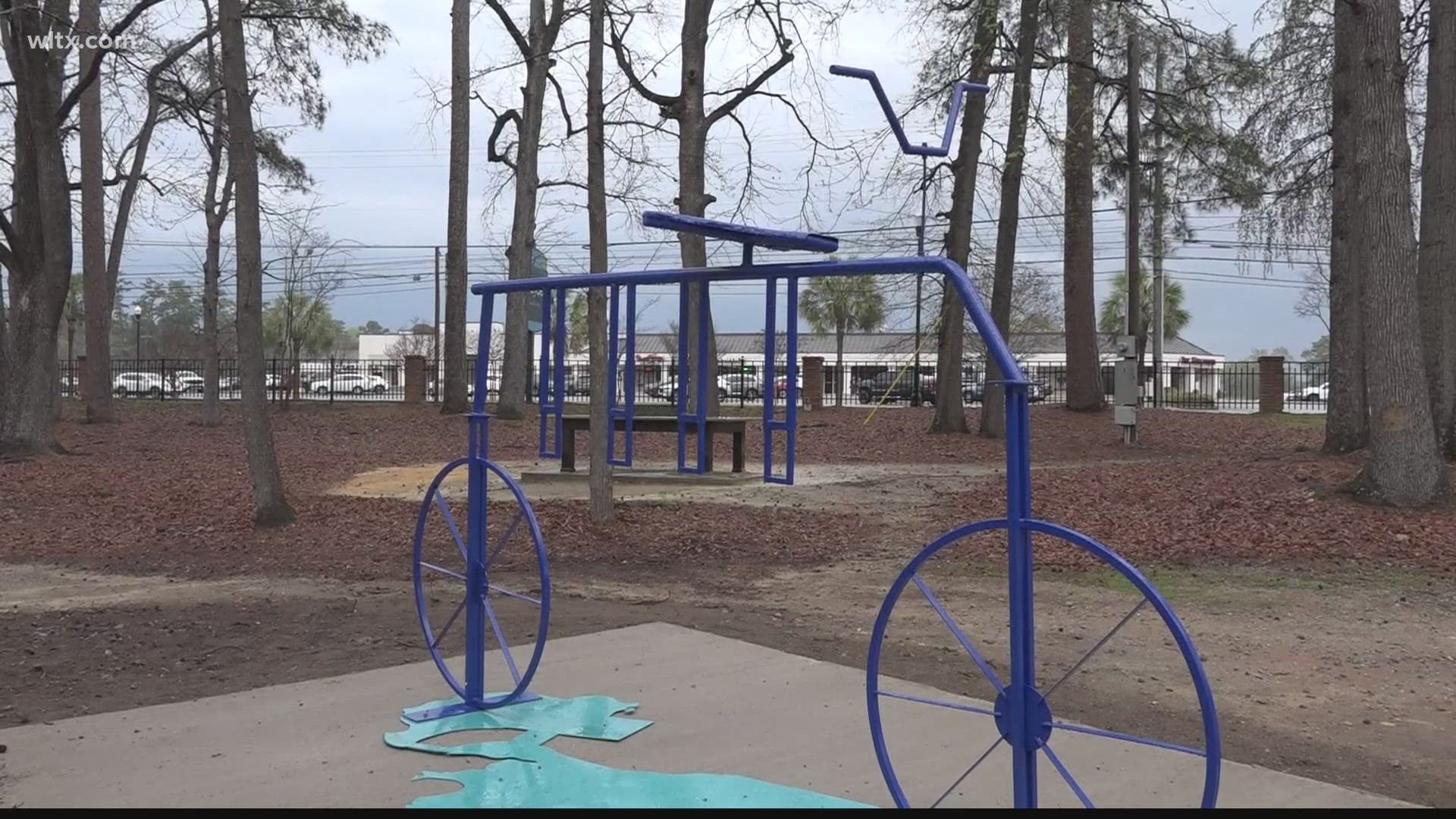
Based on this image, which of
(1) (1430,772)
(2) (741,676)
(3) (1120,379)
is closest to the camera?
(1) (1430,772)

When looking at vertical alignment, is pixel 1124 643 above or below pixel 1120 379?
below

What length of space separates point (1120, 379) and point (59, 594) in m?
16.1

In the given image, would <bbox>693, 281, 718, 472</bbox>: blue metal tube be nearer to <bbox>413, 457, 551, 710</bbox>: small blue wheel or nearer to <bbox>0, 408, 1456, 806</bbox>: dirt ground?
<bbox>413, 457, 551, 710</bbox>: small blue wheel

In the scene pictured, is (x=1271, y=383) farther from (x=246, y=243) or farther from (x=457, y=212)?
(x=246, y=243)

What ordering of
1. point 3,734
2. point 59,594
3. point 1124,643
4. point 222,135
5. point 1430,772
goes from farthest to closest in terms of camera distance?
1. point 222,135
2. point 59,594
3. point 1124,643
4. point 3,734
5. point 1430,772

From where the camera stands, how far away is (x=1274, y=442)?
20.6 m

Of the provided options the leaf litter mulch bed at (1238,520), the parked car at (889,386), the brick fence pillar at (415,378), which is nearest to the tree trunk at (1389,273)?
the leaf litter mulch bed at (1238,520)

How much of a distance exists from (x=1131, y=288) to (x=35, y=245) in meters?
17.1

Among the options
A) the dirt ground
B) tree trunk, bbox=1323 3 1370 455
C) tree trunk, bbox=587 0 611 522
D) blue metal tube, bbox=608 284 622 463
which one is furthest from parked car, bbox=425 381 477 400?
tree trunk, bbox=1323 3 1370 455

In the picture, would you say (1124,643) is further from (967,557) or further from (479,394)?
(479,394)

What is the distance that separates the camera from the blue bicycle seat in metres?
4.48

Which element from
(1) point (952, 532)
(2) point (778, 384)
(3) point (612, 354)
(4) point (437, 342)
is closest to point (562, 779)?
(1) point (952, 532)

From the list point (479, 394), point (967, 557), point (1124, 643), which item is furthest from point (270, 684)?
point (967, 557)

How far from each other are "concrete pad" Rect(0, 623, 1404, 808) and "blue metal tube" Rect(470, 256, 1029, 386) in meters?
1.52
